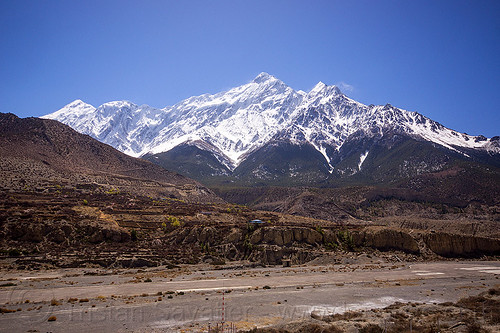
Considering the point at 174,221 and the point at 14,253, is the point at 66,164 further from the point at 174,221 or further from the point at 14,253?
the point at 14,253

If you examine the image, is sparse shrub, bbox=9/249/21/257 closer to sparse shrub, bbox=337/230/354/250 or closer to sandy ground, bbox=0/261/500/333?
sandy ground, bbox=0/261/500/333

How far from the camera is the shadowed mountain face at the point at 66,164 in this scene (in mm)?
107500

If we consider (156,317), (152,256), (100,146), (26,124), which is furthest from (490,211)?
(26,124)

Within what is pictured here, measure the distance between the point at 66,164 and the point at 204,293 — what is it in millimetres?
121374

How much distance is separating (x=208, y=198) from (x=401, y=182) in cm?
9861

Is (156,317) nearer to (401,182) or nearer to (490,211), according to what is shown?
(490,211)

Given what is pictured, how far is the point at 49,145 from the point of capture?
141250 mm

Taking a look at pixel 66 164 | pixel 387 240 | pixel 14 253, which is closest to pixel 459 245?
pixel 387 240

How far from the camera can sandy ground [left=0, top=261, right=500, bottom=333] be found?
22.0 meters

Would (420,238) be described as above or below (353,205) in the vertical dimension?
below

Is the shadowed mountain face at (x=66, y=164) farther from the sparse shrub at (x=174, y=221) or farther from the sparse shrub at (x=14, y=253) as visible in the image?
the sparse shrub at (x=14, y=253)

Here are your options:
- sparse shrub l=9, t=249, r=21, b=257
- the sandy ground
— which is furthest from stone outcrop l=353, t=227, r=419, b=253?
sparse shrub l=9, t=249, r=21, b=257

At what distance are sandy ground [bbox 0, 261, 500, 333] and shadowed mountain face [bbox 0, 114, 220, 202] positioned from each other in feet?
236

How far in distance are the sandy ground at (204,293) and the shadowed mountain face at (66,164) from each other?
2833 inches
